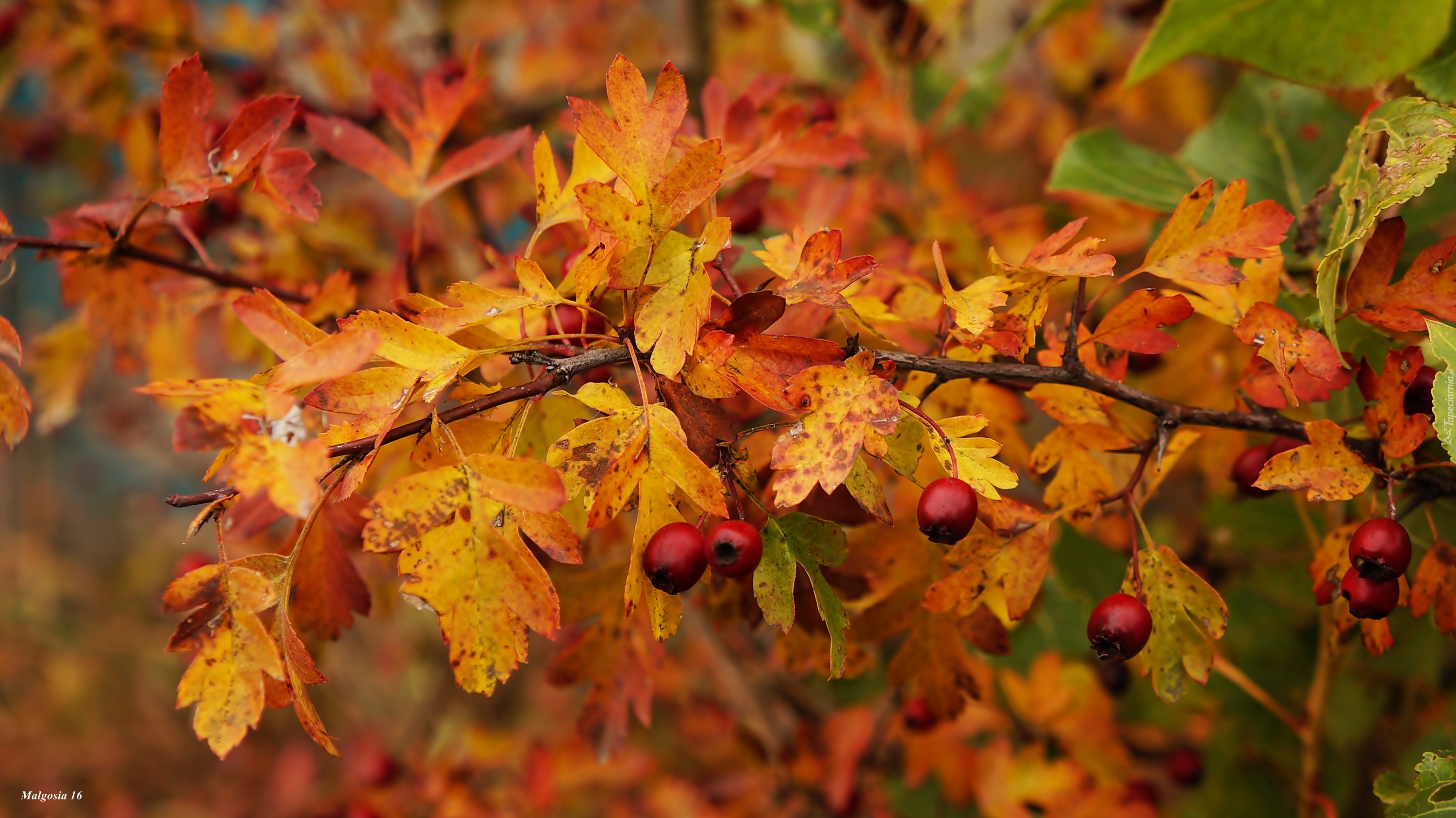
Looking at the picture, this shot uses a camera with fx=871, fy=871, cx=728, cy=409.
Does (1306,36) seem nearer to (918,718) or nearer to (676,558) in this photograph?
(676,558)

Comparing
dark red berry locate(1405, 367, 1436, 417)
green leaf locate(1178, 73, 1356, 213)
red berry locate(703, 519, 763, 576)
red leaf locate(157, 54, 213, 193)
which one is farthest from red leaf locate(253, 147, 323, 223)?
green leaf locate(1178, 73, 1356, 213)

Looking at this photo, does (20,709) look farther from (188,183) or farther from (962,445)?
(962,445)

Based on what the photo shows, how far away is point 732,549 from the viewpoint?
66cm

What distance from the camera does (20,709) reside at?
3.56 m

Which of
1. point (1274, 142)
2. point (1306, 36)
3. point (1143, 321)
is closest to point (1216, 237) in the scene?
point (1143, 321)

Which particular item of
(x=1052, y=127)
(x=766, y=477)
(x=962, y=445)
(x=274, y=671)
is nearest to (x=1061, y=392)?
(x=962, y=445)

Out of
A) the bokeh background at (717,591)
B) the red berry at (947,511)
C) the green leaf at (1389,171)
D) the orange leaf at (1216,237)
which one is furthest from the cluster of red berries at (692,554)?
the green leaf at (1389,171)

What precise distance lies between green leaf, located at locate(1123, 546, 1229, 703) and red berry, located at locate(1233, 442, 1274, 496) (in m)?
0.16

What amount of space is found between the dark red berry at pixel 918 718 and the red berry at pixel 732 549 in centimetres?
81

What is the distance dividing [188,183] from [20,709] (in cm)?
387

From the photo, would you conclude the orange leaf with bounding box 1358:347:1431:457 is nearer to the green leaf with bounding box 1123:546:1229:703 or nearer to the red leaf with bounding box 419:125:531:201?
the green leaf with bounding box 1123:546:1229:703

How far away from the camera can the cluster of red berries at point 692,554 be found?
2.12ft

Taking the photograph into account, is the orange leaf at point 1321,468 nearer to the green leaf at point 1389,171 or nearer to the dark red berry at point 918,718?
the green leaf at point 1389,171

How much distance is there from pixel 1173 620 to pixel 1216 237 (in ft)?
1.07
